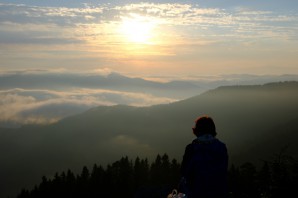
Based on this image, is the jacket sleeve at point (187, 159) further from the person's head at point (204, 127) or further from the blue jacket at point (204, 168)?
the person's head at point (204, 127)

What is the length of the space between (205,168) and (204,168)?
0.09 ft

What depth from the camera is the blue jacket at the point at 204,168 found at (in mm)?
10016

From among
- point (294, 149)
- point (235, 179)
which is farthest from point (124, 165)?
point (294, 149)

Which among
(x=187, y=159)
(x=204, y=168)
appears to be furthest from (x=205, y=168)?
(x=187, y=159)

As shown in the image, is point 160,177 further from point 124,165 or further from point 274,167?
point 274,167

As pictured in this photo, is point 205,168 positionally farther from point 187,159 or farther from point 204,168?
point 187,159

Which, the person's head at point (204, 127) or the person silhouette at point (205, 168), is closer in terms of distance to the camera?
the person silhouette at point (205, 168)

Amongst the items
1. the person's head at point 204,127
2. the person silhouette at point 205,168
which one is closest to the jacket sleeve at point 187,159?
the person silhouette at point 205,168

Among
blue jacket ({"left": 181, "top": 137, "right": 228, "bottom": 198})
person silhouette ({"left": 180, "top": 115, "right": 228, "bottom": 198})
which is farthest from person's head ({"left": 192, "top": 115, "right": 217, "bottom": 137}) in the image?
blue jacket ({"left": 181, "top": 137, "right": 228, "bottom": 198})

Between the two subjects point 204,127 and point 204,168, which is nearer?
point 204,168

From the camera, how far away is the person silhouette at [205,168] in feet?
32.9

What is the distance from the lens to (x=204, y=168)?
32.9 ft

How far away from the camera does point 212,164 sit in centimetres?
1005

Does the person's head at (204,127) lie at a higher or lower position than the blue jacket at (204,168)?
higher
